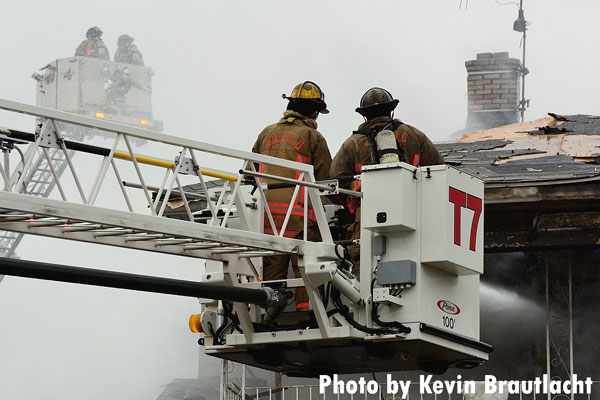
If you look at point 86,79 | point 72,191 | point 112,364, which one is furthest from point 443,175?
point 72,191

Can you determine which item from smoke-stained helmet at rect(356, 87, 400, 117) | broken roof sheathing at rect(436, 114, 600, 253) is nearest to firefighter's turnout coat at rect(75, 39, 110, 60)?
broken roof sheathing at rect(436, 114, 600, 253)

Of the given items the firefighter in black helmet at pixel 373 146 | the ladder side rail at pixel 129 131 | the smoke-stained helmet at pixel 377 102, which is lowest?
the ladder side rail at pixel 129 131

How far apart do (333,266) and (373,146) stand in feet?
4.51

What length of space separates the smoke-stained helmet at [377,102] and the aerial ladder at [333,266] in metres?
0.98

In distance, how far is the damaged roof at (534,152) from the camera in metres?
13.0

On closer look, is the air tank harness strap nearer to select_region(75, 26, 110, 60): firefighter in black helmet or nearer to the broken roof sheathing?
the broken roof sheathing

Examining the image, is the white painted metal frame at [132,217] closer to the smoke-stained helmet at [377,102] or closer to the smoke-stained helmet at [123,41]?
the smoke-stained helmet at [377,102]

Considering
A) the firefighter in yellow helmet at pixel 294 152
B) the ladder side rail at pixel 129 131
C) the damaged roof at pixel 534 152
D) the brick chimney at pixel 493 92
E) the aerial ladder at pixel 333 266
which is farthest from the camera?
the brick chimney at pixel 493 92

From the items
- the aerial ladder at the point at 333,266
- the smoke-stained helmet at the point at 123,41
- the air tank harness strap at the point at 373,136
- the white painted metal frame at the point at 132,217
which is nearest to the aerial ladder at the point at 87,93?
the smoke-stained helmet at the point at 123,41

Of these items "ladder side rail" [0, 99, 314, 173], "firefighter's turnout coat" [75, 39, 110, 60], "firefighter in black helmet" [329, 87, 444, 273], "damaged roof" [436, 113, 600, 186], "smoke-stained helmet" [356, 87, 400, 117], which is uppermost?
"firefighter's turnout coat" [75, 39, 110, 60]

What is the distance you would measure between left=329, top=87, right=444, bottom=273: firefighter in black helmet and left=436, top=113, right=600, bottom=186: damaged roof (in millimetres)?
2156

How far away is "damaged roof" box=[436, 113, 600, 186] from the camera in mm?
13031

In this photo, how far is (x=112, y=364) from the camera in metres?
36.4

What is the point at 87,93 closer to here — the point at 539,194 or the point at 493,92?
the point at 493,92
